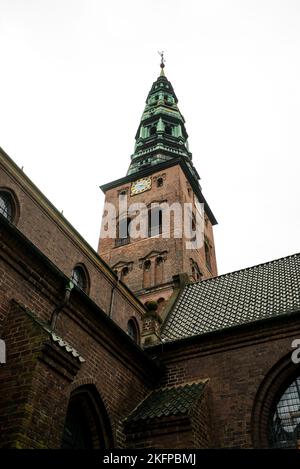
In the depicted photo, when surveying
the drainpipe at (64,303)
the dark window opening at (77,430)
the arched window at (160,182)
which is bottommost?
the dark window opening at (77,430)

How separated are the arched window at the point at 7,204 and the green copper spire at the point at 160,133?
19.6 metres

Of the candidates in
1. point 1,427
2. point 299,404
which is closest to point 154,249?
point 299,404

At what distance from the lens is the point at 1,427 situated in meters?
7.42

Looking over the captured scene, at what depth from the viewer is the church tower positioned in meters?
25.6

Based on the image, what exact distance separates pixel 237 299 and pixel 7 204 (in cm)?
769

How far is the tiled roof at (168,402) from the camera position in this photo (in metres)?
A: 11.1

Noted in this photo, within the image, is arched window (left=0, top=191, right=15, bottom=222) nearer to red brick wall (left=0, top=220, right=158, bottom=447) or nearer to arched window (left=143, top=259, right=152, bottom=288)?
red brick wall (left=0, top=220, right=158, bottom=447)

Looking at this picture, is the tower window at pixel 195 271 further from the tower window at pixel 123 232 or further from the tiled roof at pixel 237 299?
the tiled roof at pixel 237 299

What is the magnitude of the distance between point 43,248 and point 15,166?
265cm

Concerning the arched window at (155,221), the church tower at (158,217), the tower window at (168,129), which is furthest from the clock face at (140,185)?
the tower window at (168,129)

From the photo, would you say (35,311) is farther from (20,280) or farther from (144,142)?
(144,142)

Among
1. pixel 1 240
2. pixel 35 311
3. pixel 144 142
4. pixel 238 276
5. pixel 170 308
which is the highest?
pixel 144 142

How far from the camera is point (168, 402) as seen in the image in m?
11.7

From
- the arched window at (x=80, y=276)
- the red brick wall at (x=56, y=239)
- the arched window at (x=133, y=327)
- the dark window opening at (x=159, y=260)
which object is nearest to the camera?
the red brick wall at (x=56, y=239)
